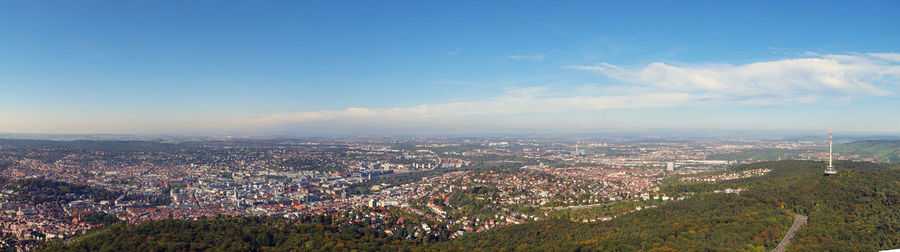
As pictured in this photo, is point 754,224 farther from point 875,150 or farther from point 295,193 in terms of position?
point 875,150

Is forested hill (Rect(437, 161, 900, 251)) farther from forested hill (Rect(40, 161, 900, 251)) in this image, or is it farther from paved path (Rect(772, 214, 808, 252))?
paved path (Rect(772, 214, 808, 252))

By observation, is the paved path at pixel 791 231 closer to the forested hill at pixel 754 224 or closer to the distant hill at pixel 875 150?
the forested hill at pixel 754 224

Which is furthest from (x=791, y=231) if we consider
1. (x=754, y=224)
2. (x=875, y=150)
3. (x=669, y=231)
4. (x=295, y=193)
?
(x=875, y=150)

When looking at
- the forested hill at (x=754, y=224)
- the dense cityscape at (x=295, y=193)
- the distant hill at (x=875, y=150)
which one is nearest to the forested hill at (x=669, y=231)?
the forested hill at (x=754, y=224)

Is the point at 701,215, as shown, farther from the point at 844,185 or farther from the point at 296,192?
the point at 296,192

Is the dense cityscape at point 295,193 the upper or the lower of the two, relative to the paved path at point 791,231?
lower

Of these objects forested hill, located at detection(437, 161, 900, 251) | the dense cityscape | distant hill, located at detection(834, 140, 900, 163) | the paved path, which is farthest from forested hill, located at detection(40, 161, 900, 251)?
distant hill, located at detection(834, 140, 900, 163)
